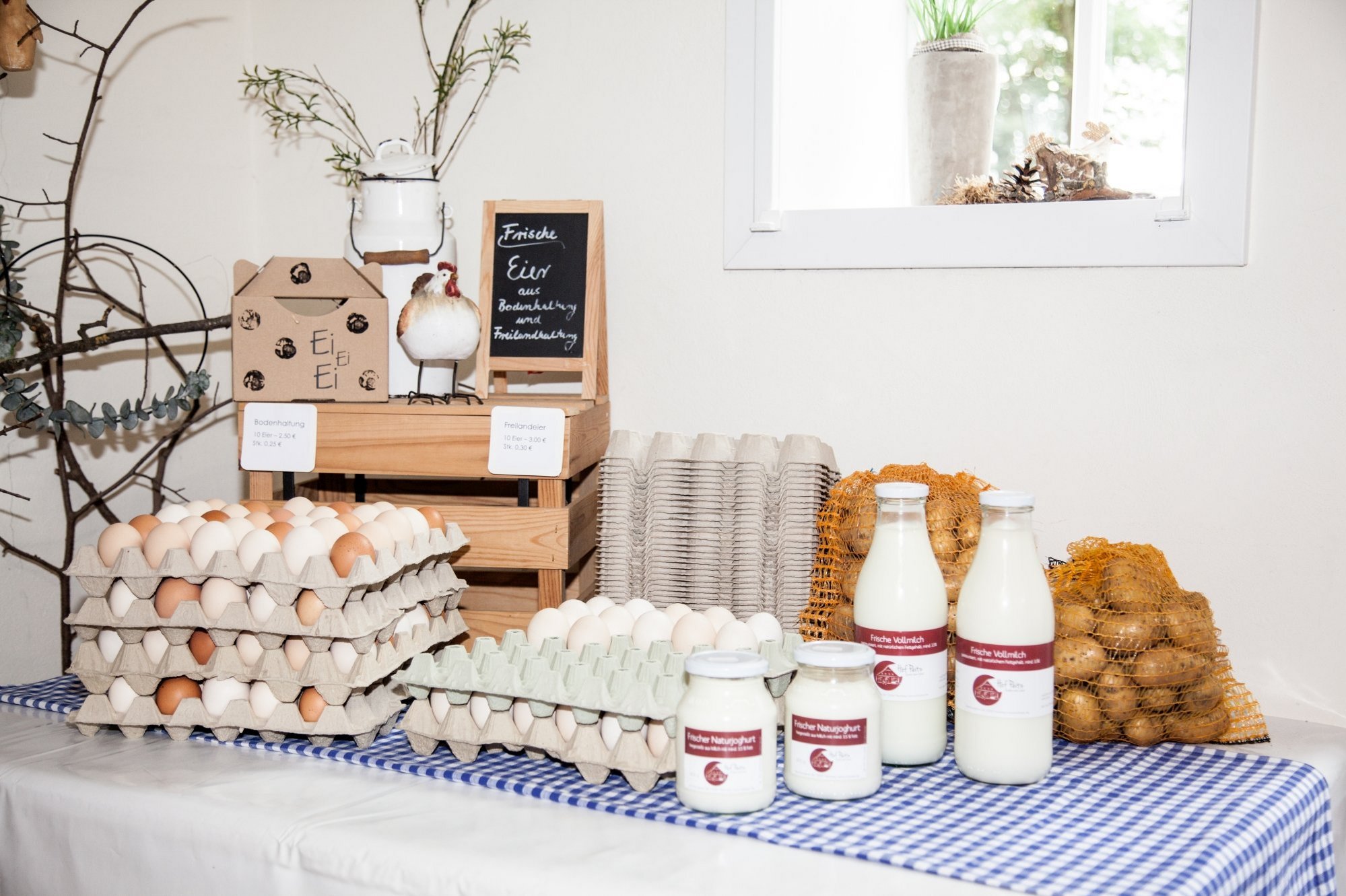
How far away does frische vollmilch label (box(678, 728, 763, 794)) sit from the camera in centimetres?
107

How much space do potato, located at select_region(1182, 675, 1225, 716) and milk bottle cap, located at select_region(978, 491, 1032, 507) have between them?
0.33m

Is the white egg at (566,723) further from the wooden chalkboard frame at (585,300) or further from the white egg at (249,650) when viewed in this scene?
the wooden chalkboard frame at (585,300)

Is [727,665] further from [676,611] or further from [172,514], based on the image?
[172,514]

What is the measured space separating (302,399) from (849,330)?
0.87 m

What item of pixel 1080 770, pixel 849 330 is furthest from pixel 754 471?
pixel 1080 770

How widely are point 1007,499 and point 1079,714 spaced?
0.99ft

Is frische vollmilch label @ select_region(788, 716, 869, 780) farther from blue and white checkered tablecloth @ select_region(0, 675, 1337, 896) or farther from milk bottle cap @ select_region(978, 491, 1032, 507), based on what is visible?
milk bottle cap @ select_region(978, 491, 1032, 507)

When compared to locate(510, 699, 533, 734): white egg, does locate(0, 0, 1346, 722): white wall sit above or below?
above

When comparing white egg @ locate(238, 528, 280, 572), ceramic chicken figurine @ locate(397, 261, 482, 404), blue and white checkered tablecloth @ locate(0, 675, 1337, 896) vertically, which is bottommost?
blue and white checkered tablecloth @ locate(0, 675, 1337, 896)

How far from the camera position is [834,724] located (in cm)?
110

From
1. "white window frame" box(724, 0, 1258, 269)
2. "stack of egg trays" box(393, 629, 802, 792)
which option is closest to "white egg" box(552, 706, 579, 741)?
"stack of egg trays" box(393, 629, 802, 792)

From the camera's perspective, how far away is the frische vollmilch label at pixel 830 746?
1101 mm

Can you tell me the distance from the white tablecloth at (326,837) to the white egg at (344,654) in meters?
0.11

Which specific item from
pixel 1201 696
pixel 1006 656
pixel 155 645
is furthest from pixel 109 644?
pixel 1201 696
